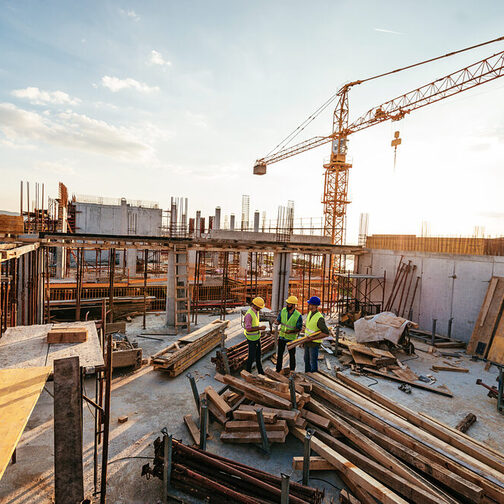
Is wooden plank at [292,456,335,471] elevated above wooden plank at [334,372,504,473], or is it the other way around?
wooden plank at [334,372,504,473]

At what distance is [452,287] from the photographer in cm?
1294

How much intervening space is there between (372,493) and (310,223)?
2390 centimetres

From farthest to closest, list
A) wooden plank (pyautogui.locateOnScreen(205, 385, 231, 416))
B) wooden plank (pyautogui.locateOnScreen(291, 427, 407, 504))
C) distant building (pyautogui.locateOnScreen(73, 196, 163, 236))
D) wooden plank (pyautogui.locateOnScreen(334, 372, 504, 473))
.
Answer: distant building (pyautogui.locateOnScreen(73, 196, 163, 236))
wooden plank (pyautogui.locateOnScreen(205, 385, 231, 416))
wooden plank (pyautogui.locateOnScreen(334, 372, 504, 473))
wooden plank (pyautogui.locateOnScreen(291, 427, 407, 504))

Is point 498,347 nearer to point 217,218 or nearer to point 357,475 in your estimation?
point 357,475

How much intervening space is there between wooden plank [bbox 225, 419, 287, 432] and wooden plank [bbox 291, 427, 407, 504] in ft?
2.05

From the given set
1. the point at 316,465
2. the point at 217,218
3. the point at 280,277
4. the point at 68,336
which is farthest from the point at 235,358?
the point at 217,218

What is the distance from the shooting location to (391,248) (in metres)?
16.8

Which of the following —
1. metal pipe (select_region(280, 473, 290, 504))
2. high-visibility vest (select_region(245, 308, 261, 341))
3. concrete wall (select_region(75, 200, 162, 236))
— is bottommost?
metal pipe (select_region(280, 473, 290, 504))

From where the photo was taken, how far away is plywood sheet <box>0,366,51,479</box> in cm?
228

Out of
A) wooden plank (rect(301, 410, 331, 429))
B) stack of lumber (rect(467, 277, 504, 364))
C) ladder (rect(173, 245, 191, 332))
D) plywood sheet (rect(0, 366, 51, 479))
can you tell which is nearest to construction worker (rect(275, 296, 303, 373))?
wooden plank (rect(301, 410, 331, 429))

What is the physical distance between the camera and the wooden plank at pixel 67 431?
3213 millimetres

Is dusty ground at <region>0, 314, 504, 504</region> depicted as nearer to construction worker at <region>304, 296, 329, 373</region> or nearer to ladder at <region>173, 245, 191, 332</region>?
construction worker at <region>304, 296, 329, 373</region>

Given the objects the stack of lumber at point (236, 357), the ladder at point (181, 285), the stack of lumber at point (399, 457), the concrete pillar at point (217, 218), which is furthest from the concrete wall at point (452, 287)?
the concrete pillar at point (217, 218)

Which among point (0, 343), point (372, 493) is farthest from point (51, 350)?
point (372, 493)
